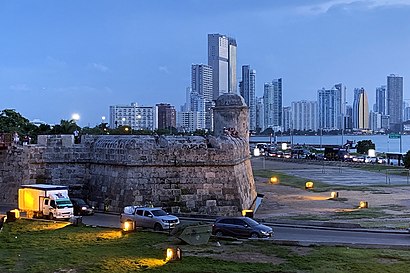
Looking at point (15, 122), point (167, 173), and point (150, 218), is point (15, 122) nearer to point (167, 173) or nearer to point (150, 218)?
point (167, 173)

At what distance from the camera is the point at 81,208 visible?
29.9 meters

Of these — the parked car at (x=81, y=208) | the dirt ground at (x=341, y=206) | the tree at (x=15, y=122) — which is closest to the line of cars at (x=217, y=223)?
the parked car at (x=81, y=208)

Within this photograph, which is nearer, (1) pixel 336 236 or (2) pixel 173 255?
(2) pixel 173 255

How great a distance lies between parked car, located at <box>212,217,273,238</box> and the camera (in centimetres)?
2262

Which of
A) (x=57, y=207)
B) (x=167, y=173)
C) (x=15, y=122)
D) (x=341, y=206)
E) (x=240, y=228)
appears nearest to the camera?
(x=240, y=228)

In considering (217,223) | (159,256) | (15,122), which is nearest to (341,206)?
(217,223)

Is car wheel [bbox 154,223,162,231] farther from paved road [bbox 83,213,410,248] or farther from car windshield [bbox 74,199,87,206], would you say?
car windshield [bbox 74,199,87,206]

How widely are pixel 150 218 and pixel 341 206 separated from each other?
62.2 ft

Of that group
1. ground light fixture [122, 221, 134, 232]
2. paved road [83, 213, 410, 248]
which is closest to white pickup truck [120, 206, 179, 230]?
ground light fixture [122, 221, 134, 232]

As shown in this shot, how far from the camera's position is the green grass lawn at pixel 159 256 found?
17.2 metres

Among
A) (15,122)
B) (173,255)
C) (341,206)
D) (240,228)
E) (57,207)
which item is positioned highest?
(15,122)

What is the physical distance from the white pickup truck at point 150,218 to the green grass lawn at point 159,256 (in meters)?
1.30

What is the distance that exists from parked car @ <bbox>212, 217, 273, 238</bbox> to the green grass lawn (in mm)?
1166

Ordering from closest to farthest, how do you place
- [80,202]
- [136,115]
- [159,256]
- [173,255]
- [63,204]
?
[173,255] → [159,256] → [63,204] → [80,202] → [136,115]
